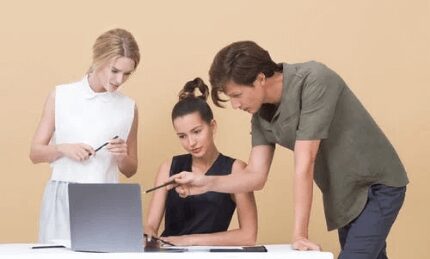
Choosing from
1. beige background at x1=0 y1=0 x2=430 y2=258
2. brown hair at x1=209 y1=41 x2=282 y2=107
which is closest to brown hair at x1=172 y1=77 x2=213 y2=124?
brown hair at x1=209 y1=41 x2=282 y2=107

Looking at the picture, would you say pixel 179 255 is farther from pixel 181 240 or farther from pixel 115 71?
pixel 115 71

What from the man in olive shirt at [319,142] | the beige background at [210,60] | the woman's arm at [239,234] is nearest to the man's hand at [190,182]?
the man in olive shirt at [319,142]

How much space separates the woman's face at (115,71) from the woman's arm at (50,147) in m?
0.17

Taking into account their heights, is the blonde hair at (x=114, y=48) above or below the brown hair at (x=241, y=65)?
above

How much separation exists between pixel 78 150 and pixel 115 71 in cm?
24

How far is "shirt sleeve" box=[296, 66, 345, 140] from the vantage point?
1.74 m

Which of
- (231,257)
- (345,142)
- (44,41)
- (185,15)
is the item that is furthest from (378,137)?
(44,41)

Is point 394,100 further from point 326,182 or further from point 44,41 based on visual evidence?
point 44,41

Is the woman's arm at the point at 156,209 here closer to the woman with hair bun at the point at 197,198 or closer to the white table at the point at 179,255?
the woman with hair bun at the point at 197,198

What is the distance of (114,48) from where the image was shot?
214 cm

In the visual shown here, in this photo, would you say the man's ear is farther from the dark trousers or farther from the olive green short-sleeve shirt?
the dark trousers

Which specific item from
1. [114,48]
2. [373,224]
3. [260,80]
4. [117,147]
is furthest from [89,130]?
[373,224]

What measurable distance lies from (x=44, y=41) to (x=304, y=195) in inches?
52.1

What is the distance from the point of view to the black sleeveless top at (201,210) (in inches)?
84.4
